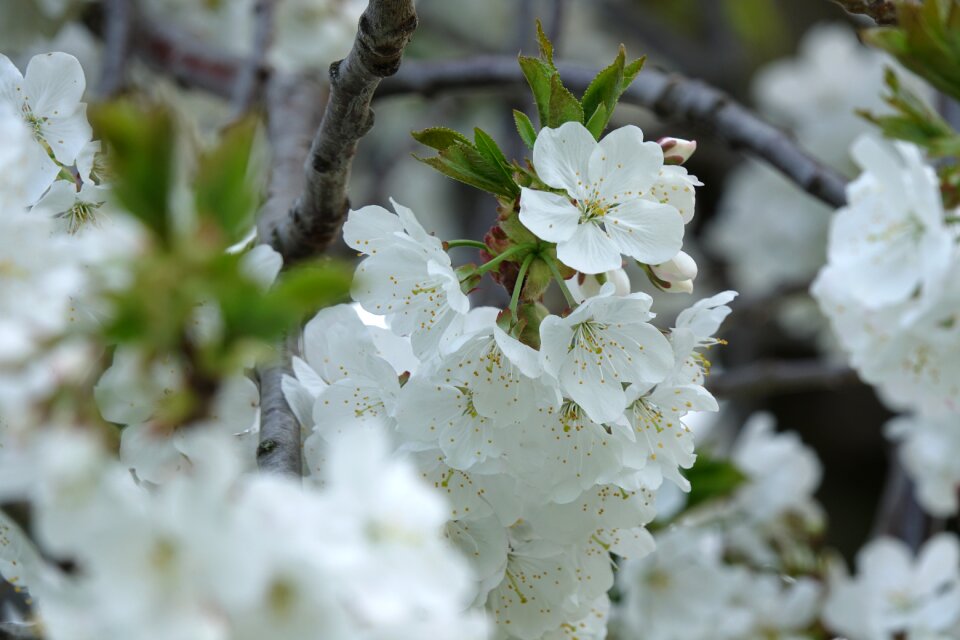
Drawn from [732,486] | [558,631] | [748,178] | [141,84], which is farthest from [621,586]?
[748,178]

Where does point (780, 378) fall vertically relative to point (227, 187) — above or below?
below

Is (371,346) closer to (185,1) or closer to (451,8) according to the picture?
(185,1)

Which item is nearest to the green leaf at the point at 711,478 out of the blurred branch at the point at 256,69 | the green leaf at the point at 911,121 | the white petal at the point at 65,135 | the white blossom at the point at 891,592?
the white blossom at the point at 891,592

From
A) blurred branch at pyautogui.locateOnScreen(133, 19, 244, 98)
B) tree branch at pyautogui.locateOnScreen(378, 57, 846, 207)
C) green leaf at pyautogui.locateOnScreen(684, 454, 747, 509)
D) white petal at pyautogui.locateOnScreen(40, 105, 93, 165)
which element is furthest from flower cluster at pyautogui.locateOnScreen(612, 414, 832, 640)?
blurred branch at pyautogui.locateOnScreen(133, 19, 244, 98)

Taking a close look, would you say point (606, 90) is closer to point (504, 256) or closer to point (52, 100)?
point (504, 256)

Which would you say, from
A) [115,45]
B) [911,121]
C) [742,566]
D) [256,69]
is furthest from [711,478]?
[115,45]
